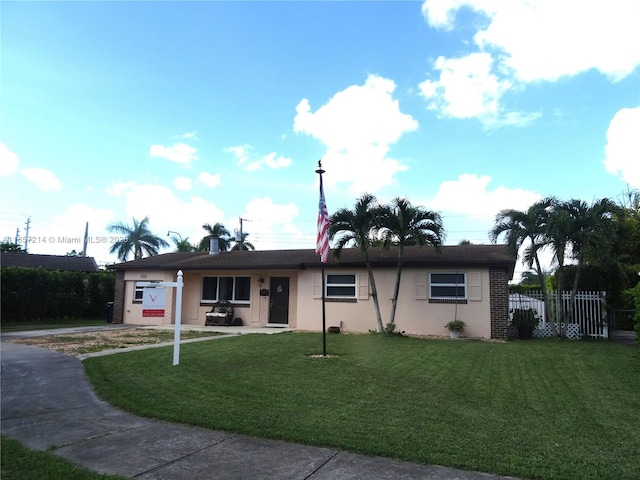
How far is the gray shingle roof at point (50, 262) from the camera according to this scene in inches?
1325

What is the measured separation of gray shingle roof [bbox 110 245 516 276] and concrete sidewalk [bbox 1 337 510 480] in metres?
11.0

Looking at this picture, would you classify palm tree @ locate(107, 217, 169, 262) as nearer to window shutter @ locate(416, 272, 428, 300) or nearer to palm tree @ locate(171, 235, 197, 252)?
palm tree @ locate(171, 235, 197, 252)

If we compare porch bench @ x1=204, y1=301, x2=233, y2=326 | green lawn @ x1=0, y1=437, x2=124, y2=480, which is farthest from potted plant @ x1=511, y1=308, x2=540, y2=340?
green lawn @ x1=0, y1=437, x2=124, y2=480

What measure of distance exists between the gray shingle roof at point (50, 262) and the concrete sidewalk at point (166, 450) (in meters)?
31.6

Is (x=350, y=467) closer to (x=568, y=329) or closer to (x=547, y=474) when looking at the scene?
(x=547, y=474)

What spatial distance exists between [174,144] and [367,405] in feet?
43.7

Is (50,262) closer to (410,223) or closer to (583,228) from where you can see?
(410,223)

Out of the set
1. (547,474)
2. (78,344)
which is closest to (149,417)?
(547,474)

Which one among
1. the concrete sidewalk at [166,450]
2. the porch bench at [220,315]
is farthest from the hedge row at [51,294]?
the concrete sidewalk at [166,450]

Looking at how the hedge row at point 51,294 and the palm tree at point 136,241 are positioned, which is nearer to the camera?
the hedge row at point 51,294

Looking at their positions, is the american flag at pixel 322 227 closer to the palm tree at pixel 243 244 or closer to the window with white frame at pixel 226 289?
the window with white frame at pixel 226 289

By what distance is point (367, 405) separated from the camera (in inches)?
221

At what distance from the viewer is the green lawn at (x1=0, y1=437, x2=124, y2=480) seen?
351cm

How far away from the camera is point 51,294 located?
2117 cm
